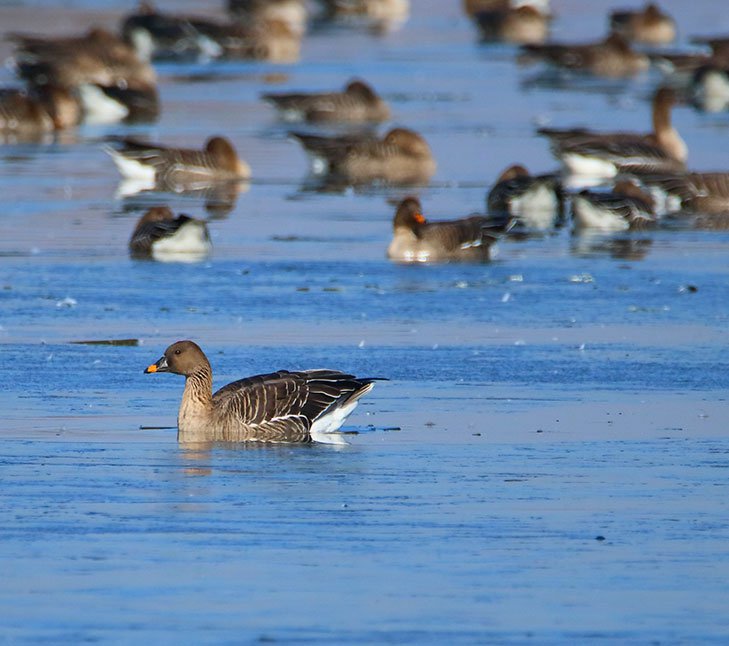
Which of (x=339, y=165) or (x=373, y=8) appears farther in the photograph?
(x=373, y=8)

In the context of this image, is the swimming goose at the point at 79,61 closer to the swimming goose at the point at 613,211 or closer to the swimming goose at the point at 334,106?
the swimming goose at the point at 334,106

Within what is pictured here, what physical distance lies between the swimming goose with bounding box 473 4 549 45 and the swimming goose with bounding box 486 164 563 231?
1080 inches

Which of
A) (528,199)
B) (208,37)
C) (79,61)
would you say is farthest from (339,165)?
(208,37)

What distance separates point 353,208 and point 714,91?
14396mm

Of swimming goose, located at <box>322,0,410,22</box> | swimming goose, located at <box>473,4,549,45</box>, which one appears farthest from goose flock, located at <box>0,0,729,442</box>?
swimming goose, located at <box>322,0,410,22</box>

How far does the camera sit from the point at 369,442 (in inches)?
389

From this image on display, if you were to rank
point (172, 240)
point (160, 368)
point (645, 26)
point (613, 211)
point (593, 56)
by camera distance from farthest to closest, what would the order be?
1. point (645, 26)
2. point (593, 56)
3. point (613, 211)
4. point (172, 240)
5. point (160, 368)

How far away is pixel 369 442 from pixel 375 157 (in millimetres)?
13792

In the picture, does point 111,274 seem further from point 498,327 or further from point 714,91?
point 714,91

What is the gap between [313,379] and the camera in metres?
10.1

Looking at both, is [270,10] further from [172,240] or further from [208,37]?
[172,240]

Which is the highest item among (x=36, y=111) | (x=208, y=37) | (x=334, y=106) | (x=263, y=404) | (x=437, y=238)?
(x=208, y=37)

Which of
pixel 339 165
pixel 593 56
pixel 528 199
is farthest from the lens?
pixel 593 56

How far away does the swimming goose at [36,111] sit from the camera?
91.8 feet
